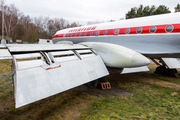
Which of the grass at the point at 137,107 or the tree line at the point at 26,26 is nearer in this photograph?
the grass at the point at 137,107

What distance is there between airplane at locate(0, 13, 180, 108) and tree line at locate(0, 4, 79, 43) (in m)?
30.9

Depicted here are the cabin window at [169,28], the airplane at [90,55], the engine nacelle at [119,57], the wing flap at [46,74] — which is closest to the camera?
the wing flap at [46,74]

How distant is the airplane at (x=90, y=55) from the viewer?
268cm

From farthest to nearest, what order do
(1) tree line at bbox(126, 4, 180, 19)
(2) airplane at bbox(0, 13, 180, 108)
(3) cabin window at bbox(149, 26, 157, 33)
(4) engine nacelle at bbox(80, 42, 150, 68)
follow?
(1) tree line at bbox(126, 4, 180, 19), (3) cabin window at bbox(149, 26, 157, 33), (4) engine nacelle at bbox(80, 42, 150, 68), (2) airplane at bbox(0, 13, 180, 108)

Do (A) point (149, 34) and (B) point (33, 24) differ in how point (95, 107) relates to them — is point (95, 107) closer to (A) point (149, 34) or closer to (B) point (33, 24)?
(A) point (149, 34)

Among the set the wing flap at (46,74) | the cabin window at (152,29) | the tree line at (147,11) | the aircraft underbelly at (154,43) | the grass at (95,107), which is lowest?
the grass at (95,107)

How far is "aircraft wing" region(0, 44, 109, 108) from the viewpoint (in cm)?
245

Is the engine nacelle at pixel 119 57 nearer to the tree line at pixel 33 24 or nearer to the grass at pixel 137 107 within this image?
the grass at pixel 137 107

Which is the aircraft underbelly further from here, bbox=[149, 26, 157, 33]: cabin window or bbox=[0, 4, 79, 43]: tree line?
bbox=[0, 4, 79, 43]: tree line

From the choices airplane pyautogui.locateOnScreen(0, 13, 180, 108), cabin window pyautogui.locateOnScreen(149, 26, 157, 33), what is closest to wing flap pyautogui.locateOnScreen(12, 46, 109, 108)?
airplane pyautogui.locateOnScreen(0, 13, 180, 108)

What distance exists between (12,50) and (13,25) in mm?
43010

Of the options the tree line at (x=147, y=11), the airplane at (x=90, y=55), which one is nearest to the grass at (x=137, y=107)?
the airplane at (x=90, y=55)

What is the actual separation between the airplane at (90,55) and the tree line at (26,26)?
30909 millimetres

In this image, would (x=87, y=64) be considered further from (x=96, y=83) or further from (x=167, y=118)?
(x=167, y=118)
